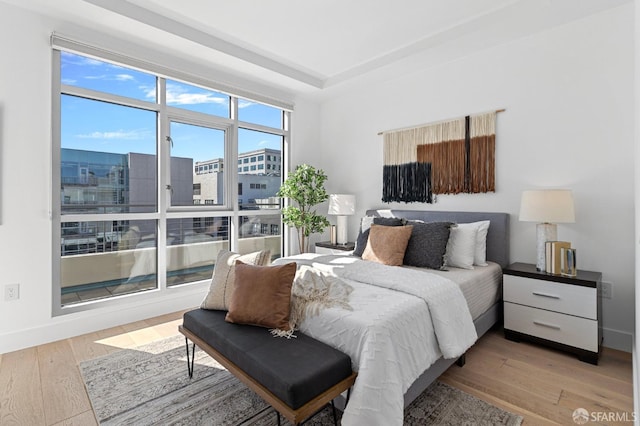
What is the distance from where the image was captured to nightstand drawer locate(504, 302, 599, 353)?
91.0 inches

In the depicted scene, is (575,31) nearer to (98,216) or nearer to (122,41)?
(122,41)

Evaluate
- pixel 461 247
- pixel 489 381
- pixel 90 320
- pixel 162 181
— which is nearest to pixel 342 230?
pixel 461 247

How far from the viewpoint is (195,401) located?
6.23 feet

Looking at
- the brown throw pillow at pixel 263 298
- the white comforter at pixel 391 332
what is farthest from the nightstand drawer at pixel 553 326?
the brown throw pillow at pixel 263 298

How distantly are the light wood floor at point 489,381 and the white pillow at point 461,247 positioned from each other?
0.68 m

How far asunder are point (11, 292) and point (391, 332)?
9.86ft

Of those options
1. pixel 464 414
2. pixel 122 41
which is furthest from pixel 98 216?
pixel 464 414

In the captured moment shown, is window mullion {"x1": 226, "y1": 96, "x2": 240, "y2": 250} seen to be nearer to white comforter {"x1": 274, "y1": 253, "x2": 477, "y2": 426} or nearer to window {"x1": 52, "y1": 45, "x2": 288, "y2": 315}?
window {"x1": 52, "y1": 45, "x2": 288, "y2": 315}

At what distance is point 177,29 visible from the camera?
9.59 feet

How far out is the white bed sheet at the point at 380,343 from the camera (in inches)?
56.7

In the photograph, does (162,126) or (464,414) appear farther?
(162,126)

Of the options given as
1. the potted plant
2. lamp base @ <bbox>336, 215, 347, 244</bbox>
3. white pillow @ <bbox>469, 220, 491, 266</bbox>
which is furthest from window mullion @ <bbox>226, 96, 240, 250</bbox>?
white pillow @ <bbox>469, 220, 491, 266</bbox>

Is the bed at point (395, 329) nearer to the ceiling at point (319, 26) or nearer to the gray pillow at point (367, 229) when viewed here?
the gray pillow at point (367, 229)

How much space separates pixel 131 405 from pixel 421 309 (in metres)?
1.81
